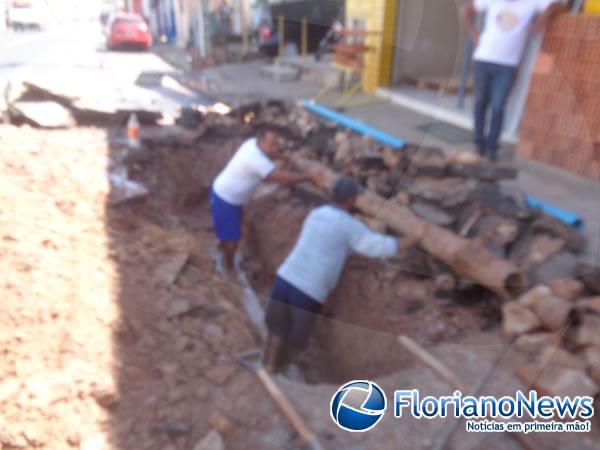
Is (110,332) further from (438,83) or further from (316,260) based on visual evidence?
(438,83)

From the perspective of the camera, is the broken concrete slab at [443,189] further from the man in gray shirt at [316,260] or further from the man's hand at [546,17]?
the man's hand at [546,17]

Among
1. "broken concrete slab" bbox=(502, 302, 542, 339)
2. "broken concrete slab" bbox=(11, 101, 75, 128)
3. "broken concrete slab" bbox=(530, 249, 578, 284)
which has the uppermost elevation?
"broken concrete slab" bbox=(11, 101, 75, 128)

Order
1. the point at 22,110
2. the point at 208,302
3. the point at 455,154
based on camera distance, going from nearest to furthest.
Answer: the point at 208,302, the point at 455,154, the point at 22,110

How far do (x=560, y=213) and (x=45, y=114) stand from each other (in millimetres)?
6383

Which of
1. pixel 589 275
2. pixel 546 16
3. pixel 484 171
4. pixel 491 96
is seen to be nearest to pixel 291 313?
pixel 589 275

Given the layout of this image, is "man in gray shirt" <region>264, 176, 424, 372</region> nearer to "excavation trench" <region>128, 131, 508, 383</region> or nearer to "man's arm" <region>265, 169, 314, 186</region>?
"excavation trench" <region>128, 131, 508, 383</region>

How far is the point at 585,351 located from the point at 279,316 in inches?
72.8

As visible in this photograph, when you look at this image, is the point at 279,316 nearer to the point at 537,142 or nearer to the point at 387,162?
the point at 387,162

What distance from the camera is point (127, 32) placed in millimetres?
12070

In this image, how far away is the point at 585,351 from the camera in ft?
8.20

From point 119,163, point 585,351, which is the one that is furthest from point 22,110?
point 585,351

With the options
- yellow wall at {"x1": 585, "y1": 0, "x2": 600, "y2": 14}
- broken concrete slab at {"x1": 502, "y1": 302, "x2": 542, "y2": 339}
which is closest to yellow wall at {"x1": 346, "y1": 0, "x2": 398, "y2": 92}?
yellow wall at {"x1": 585, "y1": 0, "x2": 600, "y2": 14}

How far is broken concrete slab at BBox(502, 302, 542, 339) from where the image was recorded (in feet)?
8.93

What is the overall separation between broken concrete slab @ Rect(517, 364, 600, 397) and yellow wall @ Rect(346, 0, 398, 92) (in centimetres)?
313
